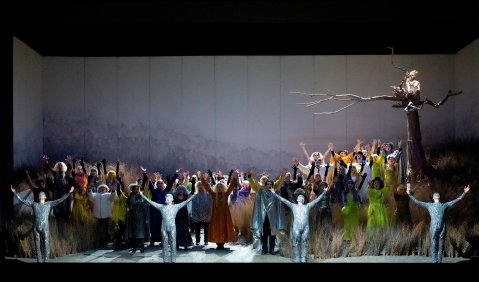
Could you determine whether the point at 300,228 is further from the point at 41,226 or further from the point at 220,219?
the point at 41,226

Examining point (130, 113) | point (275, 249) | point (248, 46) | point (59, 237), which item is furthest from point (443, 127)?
point (59, 237)

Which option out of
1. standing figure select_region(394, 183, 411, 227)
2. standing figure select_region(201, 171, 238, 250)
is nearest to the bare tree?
standing figure select_region(394, 183, 411, 227)

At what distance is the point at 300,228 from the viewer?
9.41 m

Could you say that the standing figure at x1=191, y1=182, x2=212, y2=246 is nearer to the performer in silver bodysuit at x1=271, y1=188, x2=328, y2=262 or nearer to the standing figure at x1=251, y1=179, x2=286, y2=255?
the standing figure at x1=251, y1=179, x2=286, y2=255

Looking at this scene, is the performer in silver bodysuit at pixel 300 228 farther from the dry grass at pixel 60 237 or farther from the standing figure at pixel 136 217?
the dry grass at pixel 60 237

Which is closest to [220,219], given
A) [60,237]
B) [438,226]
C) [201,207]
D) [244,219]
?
[201,207]

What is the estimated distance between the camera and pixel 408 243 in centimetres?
1005

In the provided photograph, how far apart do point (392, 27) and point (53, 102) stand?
6517mm

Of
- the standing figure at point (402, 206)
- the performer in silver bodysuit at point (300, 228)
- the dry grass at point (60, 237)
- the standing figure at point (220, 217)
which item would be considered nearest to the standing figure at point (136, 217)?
the dry grass at point (60, 237)

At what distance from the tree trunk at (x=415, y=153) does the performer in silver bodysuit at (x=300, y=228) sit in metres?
3.56

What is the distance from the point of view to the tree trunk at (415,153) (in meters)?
12.5

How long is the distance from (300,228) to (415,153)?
4.04 m
